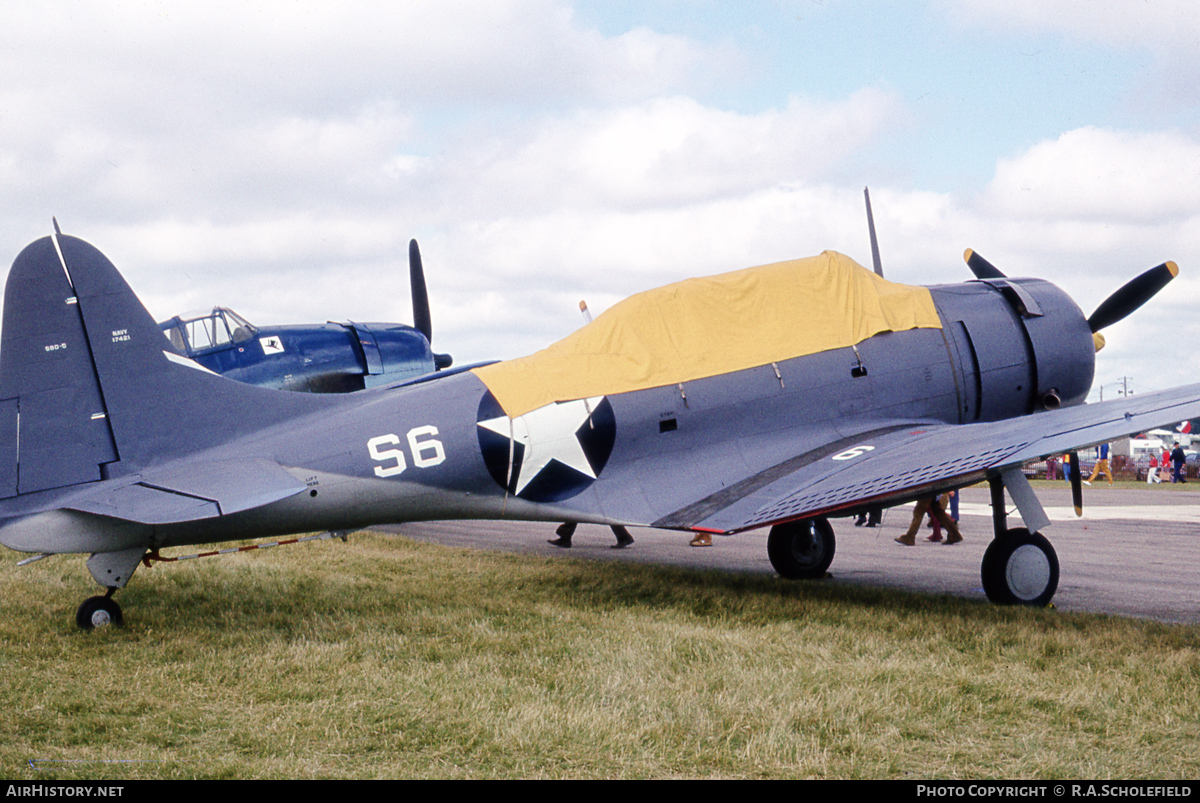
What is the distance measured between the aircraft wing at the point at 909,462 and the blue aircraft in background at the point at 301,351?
732 centimetres

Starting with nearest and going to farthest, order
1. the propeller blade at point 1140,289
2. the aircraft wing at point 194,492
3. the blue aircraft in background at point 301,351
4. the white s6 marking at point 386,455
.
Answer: the aircraft wing at point 194,492 → the white s6 marking at point 386,455 → the propeller blade at point 1140,289 → the blue aircraft in background at point 301,351

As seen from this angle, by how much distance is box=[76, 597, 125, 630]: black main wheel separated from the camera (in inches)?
252

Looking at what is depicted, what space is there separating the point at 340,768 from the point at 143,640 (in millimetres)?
3056

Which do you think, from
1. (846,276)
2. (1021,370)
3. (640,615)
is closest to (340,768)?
(640,615)

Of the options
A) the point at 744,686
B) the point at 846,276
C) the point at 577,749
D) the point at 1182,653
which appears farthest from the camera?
the point at 846,276

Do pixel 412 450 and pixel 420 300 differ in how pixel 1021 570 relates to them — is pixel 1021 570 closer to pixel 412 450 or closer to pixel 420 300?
pixel 412 450

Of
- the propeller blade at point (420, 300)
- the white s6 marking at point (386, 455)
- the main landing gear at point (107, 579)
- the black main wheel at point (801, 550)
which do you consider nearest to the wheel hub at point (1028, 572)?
the black main wheel at point (801, 550)

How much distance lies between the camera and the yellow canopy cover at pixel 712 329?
774 cm

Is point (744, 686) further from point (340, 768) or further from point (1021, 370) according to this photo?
point (1021, 370)

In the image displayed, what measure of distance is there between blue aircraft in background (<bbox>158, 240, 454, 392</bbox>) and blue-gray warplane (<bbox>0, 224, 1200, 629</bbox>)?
18.3 feet

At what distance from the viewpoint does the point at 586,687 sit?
4.91 metres

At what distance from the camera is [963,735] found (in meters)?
4.18

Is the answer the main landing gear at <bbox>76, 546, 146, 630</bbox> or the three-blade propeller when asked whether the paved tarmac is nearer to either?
the three-blade propeller

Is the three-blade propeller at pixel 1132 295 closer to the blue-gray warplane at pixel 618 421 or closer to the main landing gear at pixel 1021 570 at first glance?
the blue-gray warplane at pixel 618 421
